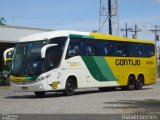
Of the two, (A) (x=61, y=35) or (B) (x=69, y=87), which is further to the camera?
(B) (x=69, y=87)

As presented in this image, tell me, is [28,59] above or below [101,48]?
below

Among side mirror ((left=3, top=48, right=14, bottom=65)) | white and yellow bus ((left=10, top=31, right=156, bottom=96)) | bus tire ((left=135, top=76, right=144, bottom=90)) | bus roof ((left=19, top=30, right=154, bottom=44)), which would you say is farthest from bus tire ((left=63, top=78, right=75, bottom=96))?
bus tire ((left=135, top=76, right=144, bottom=90))

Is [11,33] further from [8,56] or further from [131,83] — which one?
[8,56]

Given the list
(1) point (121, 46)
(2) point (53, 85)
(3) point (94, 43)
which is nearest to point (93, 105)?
(2) point (53, 85)

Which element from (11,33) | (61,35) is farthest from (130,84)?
(11,33)

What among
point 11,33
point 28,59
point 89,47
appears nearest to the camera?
point 28,59

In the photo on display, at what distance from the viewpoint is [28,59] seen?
23500mm

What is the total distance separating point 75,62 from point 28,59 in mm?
2771

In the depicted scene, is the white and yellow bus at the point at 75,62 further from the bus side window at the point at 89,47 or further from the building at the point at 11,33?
the building at the point at 11,33

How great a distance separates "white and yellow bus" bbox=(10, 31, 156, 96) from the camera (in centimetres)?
2327

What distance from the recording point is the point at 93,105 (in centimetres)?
1848

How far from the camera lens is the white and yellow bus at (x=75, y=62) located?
916 inches

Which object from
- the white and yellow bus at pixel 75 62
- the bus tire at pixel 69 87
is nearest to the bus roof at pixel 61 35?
the white and yellow bus at pixel 75 62

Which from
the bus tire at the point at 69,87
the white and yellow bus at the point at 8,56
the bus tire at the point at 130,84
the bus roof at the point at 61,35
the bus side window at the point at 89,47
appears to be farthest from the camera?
the bus tire at the point at 130,84
